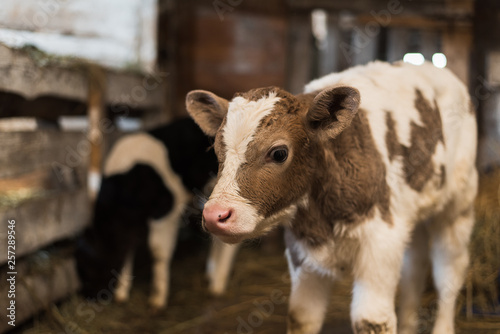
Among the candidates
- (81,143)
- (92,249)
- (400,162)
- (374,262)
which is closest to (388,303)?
(374,262)

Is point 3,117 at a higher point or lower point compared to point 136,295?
higher

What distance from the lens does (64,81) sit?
434 cm

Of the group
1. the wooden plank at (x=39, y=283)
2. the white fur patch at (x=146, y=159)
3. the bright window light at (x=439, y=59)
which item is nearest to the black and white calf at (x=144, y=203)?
the white fur patch at (x=146, y=159)

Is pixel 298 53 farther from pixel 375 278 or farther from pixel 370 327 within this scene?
pixel 370 327

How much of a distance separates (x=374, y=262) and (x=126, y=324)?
2.35m

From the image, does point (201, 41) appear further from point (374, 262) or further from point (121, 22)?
point (374, 262)

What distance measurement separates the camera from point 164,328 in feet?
13.7

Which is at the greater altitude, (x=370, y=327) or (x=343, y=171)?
(x=343, y=171)

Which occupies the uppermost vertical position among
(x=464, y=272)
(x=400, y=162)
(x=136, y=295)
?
(x=400, y=162)

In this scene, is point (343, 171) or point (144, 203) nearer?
point (343, 171)

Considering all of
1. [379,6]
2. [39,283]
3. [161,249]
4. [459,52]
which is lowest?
[161,249]

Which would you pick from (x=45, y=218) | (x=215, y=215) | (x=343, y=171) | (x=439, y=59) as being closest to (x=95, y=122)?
Answer: (x=45, y=218)

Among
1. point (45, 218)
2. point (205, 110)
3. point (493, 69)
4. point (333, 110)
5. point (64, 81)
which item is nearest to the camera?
point (333, 110)

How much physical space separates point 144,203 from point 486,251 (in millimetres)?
2960
